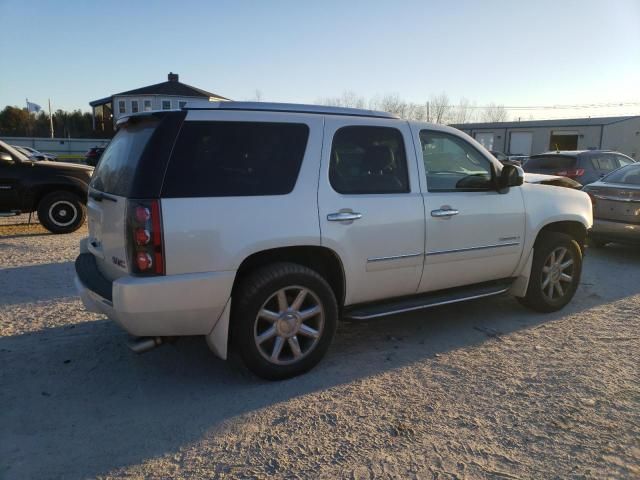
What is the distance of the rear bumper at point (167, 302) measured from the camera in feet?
10.4

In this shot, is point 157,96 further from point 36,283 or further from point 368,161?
point 368,161

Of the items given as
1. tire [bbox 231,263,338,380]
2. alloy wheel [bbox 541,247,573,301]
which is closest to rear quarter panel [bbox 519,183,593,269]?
alloy wheel [bbox 541,247,573,301]

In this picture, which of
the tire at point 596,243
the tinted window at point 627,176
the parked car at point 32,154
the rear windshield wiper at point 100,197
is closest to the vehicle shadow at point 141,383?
the rear windshield wiper at point 100,197

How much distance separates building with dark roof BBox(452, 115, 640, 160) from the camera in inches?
1576

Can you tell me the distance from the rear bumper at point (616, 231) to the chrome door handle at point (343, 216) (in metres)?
6.01

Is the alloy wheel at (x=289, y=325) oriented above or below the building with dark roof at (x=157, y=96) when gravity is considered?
below

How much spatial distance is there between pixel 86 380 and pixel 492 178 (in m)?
3.81

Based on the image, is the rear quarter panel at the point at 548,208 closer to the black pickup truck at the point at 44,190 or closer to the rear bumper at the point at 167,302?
the rear bumper at the point at 167,302

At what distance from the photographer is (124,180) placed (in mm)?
3438

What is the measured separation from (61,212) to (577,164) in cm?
1121

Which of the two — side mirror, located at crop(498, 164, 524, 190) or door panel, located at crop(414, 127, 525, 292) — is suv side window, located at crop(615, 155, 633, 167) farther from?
side mirror, located at crop(498, 164, 524, 190)

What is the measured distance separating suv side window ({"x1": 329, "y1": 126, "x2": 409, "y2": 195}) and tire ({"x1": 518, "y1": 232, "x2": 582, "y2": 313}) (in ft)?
6.27

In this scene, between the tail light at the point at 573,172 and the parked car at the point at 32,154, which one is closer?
the parked car at the point at 32,154

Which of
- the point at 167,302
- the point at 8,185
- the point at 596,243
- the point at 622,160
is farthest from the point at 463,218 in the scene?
the point at 622,160
